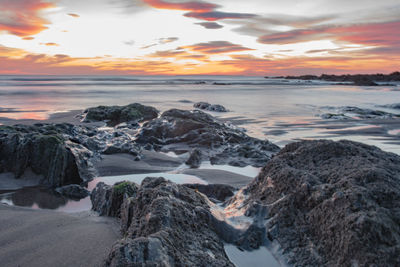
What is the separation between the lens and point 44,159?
4.79 metres

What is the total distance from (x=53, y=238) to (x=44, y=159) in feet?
8.09

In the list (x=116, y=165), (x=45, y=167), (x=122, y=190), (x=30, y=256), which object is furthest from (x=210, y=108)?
(x=30, y=256)

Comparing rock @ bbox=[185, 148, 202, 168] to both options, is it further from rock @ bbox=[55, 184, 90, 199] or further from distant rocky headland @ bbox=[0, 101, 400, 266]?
distant rocky headland @ bbox=[0, 101, 400, 266]

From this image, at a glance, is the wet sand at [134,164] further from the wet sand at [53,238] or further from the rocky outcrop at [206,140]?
the wet sand at [53,238]

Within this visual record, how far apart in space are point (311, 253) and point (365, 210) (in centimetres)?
38

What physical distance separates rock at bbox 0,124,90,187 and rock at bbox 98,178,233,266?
266 centimetres

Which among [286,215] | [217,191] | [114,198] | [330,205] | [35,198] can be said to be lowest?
[35,198]

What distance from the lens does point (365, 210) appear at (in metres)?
1.70

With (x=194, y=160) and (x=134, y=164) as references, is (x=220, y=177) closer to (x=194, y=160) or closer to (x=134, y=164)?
(x=194, y=160)

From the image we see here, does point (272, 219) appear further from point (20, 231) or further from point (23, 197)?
point (23, 197)

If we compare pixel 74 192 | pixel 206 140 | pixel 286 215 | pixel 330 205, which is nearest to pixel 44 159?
pixel 74 192

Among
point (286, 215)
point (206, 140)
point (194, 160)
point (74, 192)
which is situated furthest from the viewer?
point (206, 140)

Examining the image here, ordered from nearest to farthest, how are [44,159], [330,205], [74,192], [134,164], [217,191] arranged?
1. [330,205]
2. [217,191]
3. [74,192]
4. [44,159]
5. [134,164]

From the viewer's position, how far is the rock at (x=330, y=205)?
Answer: 159 cm
